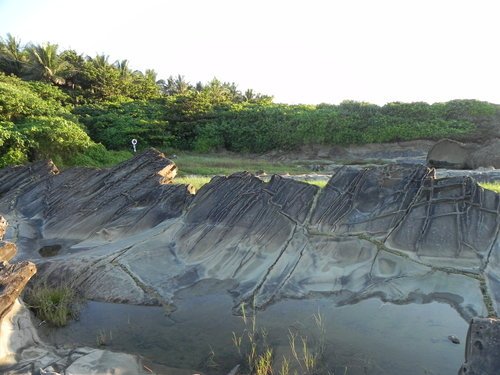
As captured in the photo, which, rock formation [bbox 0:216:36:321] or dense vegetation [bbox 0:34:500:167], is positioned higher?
dense vegetation [bbox 0:34:500:167]

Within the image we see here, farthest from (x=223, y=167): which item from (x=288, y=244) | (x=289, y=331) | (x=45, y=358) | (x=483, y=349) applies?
(x=483, y=349)

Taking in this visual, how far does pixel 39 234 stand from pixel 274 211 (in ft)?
20.1

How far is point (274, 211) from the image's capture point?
30.3 feet

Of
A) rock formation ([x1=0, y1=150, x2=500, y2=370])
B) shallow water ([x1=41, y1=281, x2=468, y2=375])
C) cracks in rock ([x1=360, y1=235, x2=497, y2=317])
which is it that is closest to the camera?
shallow water ([x1=41, y1=281, x2=468, y2=375])

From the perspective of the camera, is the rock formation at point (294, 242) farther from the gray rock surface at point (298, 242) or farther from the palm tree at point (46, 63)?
the palm tree at point (46, 63)

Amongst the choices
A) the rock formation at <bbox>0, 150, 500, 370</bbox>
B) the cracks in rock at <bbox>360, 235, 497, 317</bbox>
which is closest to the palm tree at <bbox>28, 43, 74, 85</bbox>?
the rock formation at <bbox>0, 150, 500, 370</bbox>

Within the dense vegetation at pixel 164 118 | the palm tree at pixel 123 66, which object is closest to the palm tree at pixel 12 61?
the dense vegetation at pixel 164 118

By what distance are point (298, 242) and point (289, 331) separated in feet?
6.88

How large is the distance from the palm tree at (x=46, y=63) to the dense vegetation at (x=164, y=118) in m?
0.07

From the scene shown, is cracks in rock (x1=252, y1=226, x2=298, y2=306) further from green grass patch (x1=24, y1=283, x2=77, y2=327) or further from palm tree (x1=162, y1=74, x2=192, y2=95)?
palm tree (x1=162, y1=74, x2=192, y2=95)

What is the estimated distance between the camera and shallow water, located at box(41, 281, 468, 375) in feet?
19.9

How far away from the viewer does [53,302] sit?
7.85 m

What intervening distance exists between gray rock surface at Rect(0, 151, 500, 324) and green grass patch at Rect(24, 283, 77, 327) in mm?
433

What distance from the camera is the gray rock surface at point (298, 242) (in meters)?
7.40
